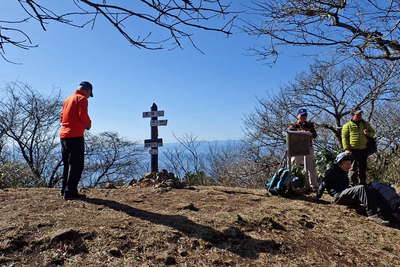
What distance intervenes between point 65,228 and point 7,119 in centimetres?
1183

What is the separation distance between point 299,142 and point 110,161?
11.5 metres

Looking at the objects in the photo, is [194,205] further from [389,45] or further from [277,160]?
[277,160]

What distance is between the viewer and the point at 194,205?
4.07m

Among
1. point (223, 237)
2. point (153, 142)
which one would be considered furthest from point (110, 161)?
point (223, 237)

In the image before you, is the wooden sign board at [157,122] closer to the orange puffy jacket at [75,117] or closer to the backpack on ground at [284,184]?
the orange puffy jacket at [75,117]

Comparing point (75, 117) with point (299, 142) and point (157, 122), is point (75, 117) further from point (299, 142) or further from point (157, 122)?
point (299, 142)

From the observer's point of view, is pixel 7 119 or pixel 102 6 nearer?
pixel 102 6

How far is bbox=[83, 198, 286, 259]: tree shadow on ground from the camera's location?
279cm

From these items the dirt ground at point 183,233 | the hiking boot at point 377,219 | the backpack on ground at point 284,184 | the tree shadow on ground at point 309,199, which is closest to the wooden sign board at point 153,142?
the dirt ground at point 183,233

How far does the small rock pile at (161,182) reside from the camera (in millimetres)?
5121

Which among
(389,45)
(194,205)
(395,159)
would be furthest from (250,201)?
(395,159)

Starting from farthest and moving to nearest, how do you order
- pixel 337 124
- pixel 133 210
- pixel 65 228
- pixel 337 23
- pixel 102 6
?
1. pixel 337 124
2. pixel 337 23
3. pixel 133 210
4. pixel 65 228
5. pixel 102 6

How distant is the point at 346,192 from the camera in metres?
4.36

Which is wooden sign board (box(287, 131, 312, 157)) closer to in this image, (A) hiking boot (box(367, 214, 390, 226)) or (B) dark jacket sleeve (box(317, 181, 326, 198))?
(B) dark jacket sleeve (box(317, 181, 326, 198))
